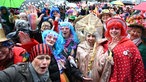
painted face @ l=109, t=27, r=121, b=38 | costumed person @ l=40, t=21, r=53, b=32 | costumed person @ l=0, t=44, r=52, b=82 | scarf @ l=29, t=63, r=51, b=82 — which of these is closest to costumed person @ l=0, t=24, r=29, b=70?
costumed person @ l=0, t=44, r=52, b=82

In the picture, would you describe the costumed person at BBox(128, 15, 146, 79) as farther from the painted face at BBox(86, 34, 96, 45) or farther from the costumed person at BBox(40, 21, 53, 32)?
the costumed person at BBox(40, 21, 53, 32)

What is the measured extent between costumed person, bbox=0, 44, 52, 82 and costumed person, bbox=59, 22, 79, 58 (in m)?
1.67

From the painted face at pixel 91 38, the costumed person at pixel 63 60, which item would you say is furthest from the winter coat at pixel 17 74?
the painted face at pixel 91 38

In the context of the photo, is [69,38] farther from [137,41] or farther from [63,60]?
[137,41]

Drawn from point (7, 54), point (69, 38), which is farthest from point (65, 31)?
point (7, 54)

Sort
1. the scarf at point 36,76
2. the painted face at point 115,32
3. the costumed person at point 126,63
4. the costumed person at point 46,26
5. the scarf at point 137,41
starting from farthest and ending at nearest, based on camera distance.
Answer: the costumed person at point 46,26 → the scarf at point 137,41 → the painted face at point 115,32 → the costumed person at point 126,63 → the scarf at point 36,76

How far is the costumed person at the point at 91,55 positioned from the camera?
4602 mm

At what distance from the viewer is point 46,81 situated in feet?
10.5

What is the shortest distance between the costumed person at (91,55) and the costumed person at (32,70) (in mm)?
1470

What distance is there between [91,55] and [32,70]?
1.85m

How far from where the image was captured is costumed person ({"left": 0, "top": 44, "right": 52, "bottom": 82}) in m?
2.73

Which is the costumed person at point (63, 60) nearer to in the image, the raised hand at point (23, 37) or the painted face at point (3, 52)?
the raised hand at point (23, 37)

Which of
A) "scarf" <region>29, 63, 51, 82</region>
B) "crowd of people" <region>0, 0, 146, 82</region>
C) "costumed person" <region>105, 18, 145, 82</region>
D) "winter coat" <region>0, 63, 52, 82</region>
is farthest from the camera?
"costumed person" <region>105, 18, 145, 82</region>

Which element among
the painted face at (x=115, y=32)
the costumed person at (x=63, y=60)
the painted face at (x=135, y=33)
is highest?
the painted face at (x=115, y=32)
